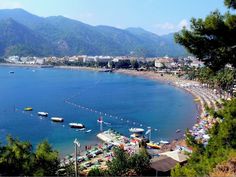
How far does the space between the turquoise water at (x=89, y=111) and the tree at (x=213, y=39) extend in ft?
48.1

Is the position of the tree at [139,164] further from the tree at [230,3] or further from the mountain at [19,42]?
the mountain at [19,42]

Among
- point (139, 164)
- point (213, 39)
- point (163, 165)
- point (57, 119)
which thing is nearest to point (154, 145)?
point (163, 165)

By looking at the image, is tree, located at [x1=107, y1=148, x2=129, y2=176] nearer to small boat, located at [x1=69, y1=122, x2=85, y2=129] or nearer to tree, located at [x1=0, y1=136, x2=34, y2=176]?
tree, located at [x1=0, y1=136, x2=34, y2=176]

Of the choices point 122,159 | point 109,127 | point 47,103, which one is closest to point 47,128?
point 109,127

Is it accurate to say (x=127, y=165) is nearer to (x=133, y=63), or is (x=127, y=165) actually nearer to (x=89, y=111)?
(x=89, y=111)

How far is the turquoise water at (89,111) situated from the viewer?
75.9ft

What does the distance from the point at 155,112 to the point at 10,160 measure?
78.4 ft

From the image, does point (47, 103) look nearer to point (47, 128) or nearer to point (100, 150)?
point (47, 128)

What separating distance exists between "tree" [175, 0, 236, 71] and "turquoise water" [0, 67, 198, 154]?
577 inches

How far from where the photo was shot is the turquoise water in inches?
910

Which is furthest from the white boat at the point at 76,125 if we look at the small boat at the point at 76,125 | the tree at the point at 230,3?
the tree at the point at 230,3

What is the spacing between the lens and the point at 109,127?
80.7 feet

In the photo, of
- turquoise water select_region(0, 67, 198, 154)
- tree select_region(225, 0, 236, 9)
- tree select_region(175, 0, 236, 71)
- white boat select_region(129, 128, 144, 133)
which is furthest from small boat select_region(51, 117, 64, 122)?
tree select_region(225, 0, 236, 9)

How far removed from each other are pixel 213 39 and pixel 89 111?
88.8 feet
